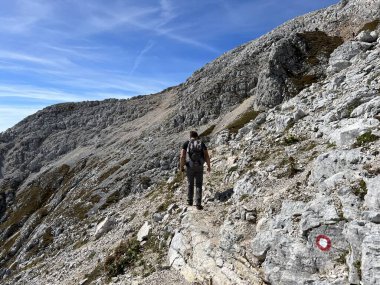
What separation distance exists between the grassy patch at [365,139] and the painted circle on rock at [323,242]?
4911 millimetres

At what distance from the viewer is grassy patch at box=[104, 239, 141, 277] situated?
16.2 m

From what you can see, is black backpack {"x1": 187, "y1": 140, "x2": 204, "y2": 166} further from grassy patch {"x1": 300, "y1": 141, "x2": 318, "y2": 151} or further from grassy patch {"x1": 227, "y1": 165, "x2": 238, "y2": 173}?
grassy patch {"x1": 300, "y1": 141, "x2": 318, "y2": 151}

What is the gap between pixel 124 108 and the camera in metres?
110

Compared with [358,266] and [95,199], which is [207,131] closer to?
[95,199]

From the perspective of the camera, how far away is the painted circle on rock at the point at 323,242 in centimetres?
986

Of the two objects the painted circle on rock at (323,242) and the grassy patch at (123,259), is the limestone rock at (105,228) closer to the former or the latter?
the grassy patch at (123,259)

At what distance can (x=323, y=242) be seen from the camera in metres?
9.98

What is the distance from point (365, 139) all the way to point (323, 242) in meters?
5.32

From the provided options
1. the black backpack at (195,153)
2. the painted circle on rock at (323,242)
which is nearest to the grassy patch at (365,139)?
the painted circle on rock at (323,242)

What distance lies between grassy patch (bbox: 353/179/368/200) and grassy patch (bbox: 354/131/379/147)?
3.06m

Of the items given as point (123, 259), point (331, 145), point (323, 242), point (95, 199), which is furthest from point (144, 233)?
point (95, 199)

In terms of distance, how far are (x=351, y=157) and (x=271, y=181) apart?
13.7 feet

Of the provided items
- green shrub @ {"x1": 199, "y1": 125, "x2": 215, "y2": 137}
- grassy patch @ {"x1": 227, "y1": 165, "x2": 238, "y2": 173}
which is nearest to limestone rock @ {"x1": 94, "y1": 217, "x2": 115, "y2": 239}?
grassy patch @ {"x1": 227, "y1": 165, "x2": 238, "y2": 173}

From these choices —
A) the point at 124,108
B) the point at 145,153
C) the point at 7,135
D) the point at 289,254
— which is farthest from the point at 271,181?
the point at 7,135
